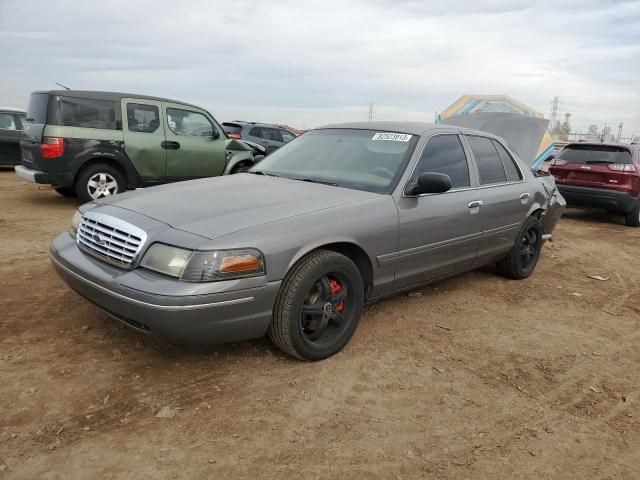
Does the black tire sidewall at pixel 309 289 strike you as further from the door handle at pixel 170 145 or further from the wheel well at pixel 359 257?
the door handle at pixel 170 145

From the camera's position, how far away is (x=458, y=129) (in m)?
4.53

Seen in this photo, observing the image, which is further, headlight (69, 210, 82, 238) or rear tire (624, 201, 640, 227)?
rear tire (624, 201, 640, 227)

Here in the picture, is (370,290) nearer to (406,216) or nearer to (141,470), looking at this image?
(406,216)

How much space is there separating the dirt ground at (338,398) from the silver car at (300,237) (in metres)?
0.34

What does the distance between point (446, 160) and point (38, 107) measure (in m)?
6.39

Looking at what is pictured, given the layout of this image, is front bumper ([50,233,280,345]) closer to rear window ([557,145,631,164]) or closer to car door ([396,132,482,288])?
car door ([396,132,482,288])

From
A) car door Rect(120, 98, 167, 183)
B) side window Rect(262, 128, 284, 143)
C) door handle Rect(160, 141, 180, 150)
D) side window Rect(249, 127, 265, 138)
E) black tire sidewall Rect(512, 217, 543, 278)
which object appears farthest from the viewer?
side window Rect(262, 128, 284, 143)

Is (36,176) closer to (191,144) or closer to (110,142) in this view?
(110,142)

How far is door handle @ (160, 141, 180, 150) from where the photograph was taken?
26.7 feet

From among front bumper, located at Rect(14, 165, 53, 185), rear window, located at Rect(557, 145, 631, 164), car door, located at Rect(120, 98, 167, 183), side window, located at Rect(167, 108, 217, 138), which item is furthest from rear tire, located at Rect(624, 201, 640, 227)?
front bumper, located at Rect(14, 165, 53, 185)

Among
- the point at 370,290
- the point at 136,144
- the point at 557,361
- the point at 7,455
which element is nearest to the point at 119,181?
the point at 136,144

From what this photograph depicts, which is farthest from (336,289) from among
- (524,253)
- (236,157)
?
(236,157)

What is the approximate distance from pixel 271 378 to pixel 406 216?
4.90ft

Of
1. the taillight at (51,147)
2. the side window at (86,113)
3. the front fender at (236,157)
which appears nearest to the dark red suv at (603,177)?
the front fender at (236,157)
